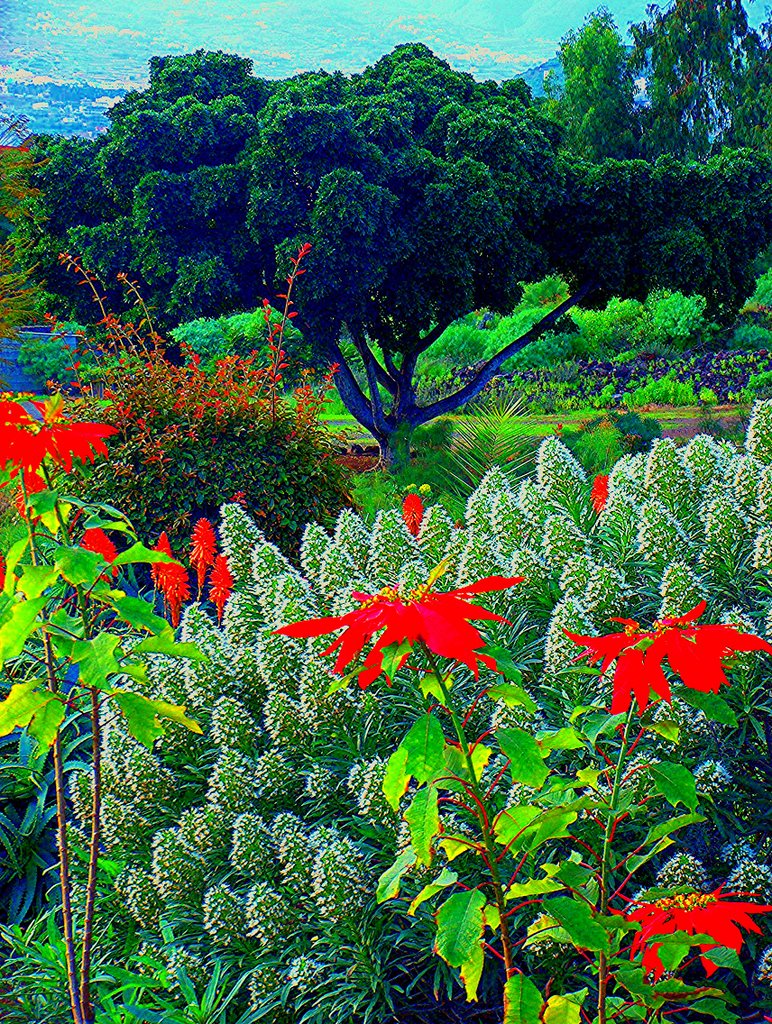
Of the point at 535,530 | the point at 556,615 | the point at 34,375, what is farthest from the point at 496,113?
the point at 34,375

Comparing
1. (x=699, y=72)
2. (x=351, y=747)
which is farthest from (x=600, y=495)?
(x=699, y=72)

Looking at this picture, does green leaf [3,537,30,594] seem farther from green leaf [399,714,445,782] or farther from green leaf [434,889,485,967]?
green leaf [434,889,485,967]

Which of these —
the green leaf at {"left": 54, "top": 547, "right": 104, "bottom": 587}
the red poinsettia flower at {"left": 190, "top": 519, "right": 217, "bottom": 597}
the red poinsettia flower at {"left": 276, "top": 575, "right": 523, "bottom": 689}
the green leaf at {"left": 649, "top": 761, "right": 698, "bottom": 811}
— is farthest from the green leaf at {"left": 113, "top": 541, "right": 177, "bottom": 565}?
the red poinsettia flower at {"left": 190, "top": 519, "right": 217, "bottom": 597}

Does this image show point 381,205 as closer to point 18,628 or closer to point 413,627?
point 18,628

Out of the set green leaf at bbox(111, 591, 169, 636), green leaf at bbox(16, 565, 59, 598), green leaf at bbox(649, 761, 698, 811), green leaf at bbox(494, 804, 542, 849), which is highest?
green leaf at bbox(16, 565, 59, 598)

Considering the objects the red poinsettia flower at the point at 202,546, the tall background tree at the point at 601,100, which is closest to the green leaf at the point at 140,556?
the red poinsettia flower at the point at 202,546

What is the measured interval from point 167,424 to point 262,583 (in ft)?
6.71

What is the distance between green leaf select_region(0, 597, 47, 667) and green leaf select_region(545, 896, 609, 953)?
2.39 ft

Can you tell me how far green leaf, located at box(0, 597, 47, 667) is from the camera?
1264 millimetres

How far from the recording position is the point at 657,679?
1129mm

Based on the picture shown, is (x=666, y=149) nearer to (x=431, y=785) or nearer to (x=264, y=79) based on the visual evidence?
(x=264, y=79)

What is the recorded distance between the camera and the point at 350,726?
2.23 m

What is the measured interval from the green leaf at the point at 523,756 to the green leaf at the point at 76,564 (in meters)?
0.56

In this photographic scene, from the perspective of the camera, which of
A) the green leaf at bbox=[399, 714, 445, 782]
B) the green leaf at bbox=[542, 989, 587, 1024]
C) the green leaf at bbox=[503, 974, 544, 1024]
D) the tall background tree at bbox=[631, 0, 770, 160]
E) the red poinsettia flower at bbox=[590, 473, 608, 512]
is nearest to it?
the green leaf at bbox=[399, 714, 445, 782]
